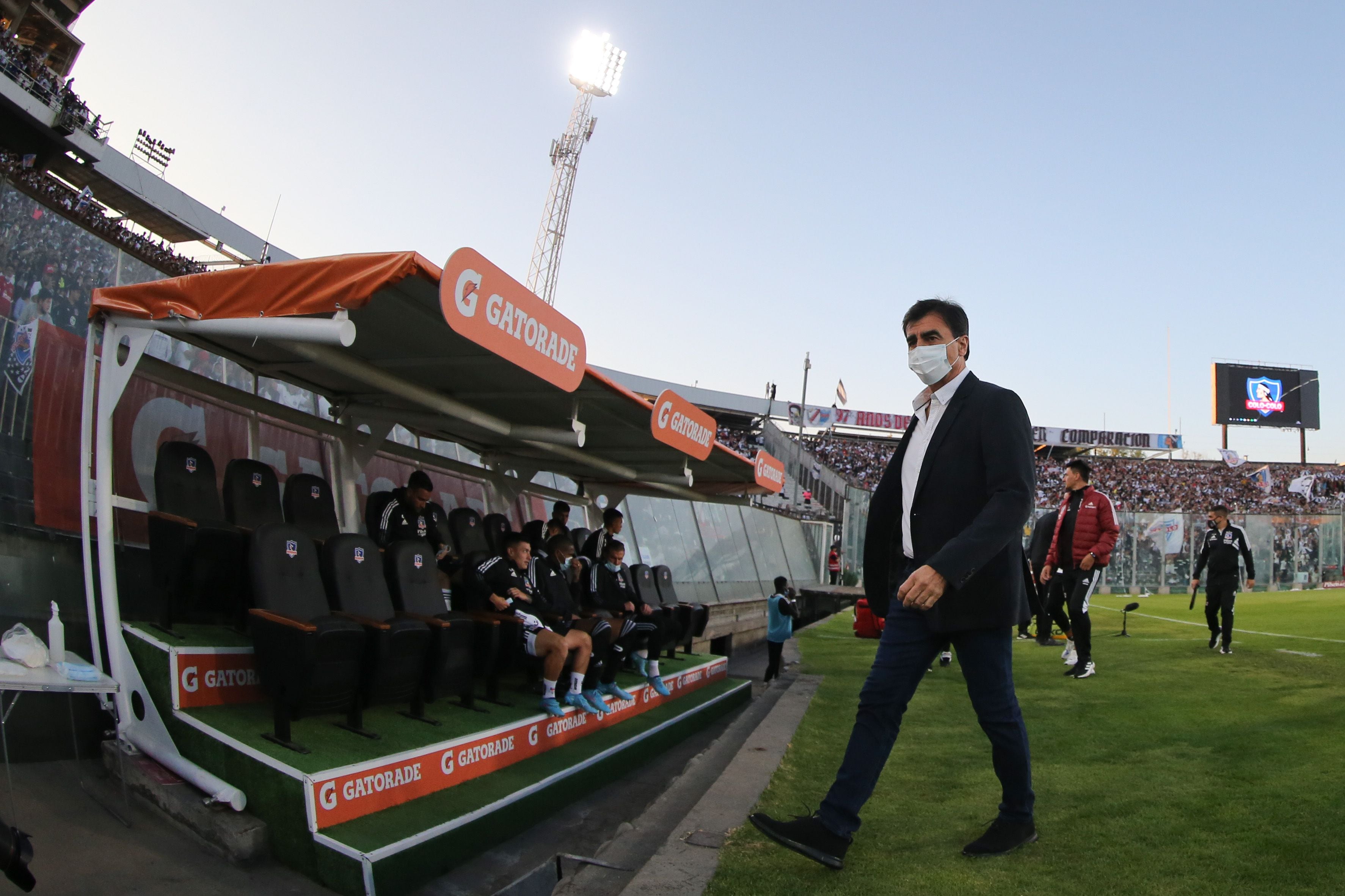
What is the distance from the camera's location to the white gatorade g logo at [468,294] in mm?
4441

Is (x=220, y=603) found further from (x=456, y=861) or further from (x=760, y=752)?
(x=760, y=752)

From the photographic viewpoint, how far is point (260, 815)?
3.87 metres

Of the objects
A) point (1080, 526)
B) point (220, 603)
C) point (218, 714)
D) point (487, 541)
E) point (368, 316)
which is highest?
point (368, 316)

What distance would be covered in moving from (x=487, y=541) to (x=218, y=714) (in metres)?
4.16

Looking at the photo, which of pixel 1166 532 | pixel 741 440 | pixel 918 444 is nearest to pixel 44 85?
pixel 918 444

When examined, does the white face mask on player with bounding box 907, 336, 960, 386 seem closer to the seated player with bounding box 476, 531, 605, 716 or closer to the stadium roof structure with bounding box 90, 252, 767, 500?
the stadium roof structure with bounding box 90, 252, 767, 500

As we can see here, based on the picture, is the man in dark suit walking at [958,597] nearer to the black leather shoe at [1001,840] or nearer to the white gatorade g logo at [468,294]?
the black leather shoe at [1001,840]

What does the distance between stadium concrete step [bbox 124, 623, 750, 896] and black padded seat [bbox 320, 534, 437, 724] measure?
21 cm

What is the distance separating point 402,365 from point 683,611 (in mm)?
4876

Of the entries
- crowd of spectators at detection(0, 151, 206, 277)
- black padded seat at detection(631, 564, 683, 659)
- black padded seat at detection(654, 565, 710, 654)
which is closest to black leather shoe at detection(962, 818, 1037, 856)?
crowd of spectators at detection(0, 151, 206, 277)

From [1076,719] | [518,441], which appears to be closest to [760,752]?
[1076,719]

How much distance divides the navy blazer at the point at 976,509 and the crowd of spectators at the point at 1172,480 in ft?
141

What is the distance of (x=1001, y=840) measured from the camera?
2912mm

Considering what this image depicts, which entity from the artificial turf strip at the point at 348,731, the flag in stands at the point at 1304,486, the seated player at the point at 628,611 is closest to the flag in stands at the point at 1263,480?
the flag in stands at the point at 1304,486
